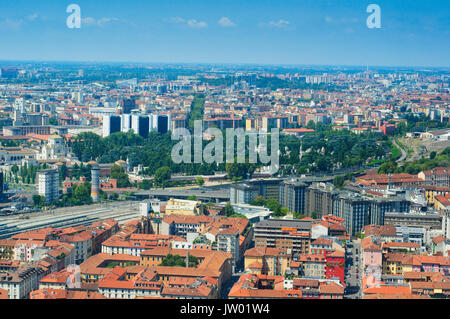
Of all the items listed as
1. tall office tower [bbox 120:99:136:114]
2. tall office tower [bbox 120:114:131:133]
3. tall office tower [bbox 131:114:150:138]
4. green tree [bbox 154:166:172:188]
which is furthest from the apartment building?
tall office tower [bbox 120:99:136:114]

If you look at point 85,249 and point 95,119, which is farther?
point 95,119

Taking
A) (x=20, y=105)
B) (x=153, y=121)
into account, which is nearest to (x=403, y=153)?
(x=153, y=121)

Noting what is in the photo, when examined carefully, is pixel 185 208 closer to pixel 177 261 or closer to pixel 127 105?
pixel 177 261

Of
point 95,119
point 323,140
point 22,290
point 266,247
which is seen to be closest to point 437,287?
point 266,247

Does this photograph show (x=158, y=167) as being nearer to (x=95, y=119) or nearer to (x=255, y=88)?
(x=95, y=119)

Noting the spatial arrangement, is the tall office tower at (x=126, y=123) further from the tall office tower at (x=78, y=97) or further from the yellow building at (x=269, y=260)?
the yellow building at (x=269, y=260)

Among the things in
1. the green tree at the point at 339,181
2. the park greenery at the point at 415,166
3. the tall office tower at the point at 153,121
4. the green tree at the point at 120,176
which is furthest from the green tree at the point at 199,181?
the tall office tower at the point at 153,121
